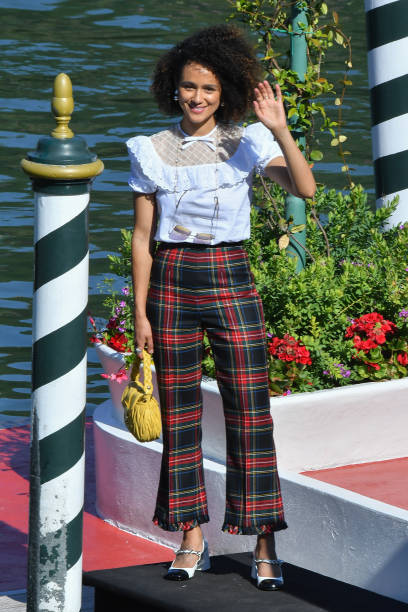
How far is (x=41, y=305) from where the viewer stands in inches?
175

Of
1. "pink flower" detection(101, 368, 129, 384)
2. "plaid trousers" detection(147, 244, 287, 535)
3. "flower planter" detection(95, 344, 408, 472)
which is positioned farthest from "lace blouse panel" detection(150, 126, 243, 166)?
"pink flower" detection(101, 368, 129, 384)

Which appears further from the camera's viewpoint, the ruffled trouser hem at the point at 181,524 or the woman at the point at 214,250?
the ruffled trouser hem at the point at 181,524

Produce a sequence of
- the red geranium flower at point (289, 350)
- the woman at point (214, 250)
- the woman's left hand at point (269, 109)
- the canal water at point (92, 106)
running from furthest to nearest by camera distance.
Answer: the canal water at point (92, 106), the red geranium flower at point (289, 350), the woman at point (214, 250), the woman's left hand at point (269, 109)

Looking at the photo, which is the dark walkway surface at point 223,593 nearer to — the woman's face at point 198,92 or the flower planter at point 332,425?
the flower planter at point 332,425

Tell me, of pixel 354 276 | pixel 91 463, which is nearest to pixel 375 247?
pixel 354 276

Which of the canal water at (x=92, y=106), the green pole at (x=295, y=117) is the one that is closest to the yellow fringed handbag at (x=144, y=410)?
the green pole at (x=295, y=117)

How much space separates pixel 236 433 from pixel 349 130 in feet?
35.9

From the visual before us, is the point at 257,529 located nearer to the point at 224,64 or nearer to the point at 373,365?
the point at 373,365

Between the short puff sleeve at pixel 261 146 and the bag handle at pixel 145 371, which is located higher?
the short puff sleeve at pixel 261 146

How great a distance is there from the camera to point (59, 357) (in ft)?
14.6

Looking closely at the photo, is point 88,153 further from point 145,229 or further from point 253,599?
point 253,599

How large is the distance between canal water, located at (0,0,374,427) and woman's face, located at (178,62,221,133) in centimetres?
351

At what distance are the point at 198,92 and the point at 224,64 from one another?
0.47ft

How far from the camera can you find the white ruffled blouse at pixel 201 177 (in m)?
4.76
